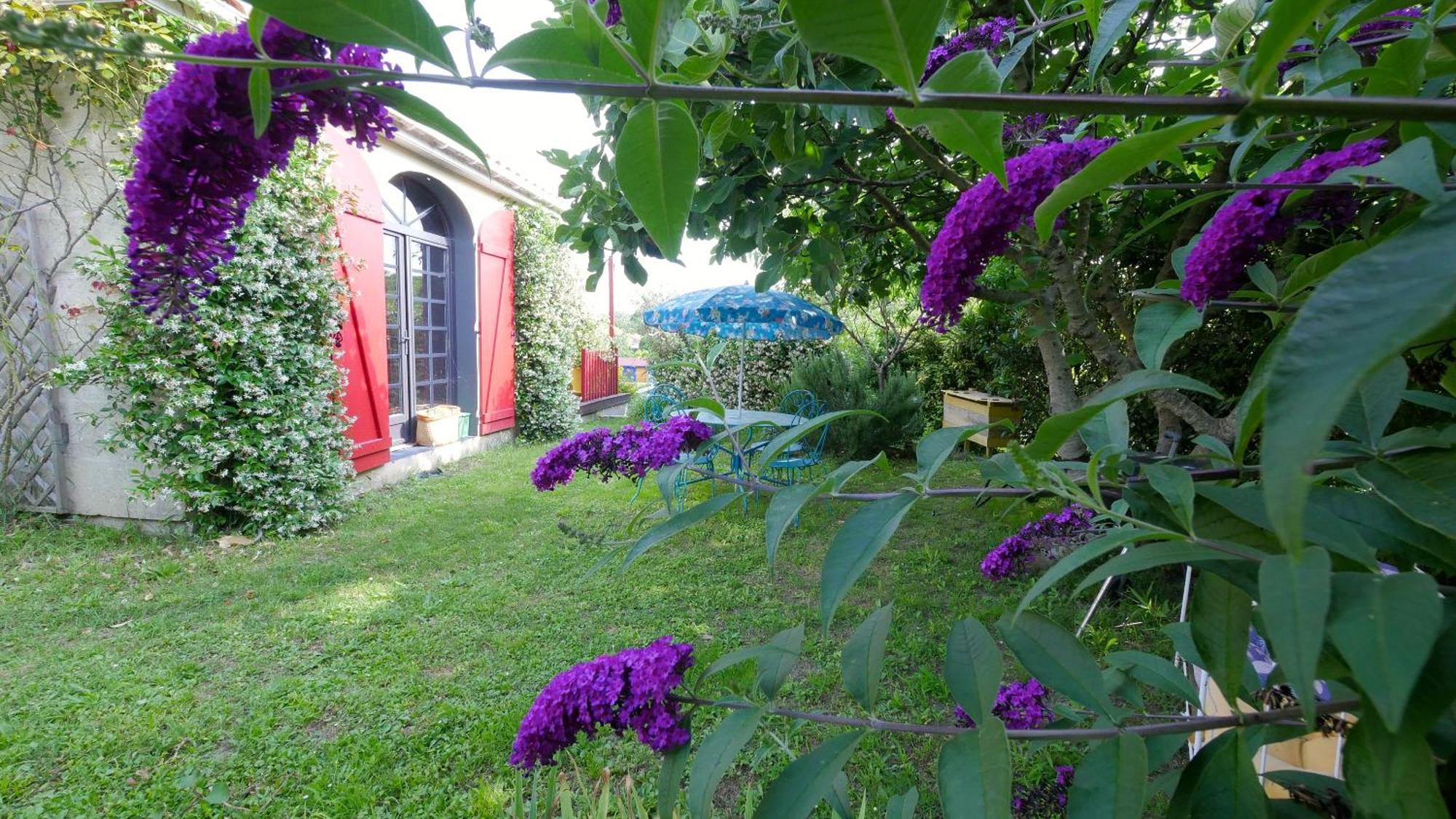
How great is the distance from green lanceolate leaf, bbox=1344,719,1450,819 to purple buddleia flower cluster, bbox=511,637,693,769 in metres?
0.63

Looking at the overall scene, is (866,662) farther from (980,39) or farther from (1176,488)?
(980,39)

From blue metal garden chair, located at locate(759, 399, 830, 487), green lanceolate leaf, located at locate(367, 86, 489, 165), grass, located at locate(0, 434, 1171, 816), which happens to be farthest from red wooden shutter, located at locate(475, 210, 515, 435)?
green lanceolate leaf, located at locate(367, 86, 489, 165)

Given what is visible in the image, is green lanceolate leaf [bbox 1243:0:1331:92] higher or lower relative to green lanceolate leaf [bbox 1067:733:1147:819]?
higher

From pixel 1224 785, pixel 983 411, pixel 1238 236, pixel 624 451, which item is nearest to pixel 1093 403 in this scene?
pixel 1224 785

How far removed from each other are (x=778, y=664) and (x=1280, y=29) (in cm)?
71

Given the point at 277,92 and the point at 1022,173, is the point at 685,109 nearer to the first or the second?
the point at 277,92

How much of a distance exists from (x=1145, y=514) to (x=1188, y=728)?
181mm

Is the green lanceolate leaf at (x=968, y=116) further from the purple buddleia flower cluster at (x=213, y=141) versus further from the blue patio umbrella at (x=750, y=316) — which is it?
the blue patio umbrella at (x=750, y=316)

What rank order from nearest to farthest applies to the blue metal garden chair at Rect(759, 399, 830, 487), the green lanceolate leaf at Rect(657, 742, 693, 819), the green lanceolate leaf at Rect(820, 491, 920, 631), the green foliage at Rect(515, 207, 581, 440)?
the green lanceolate leaf at Rect(820, 491, 920, 631), the green lanceolate leaf at Rect(657, 742, 693, 819), the blue metal garden chair at Rect(759, 399, 830, 487), the green foliage at Rect(515, 207, 581, 440)

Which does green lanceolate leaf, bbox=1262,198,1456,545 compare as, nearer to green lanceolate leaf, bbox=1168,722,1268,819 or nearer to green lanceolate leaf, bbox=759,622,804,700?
green lanceolate leaf, bbox=1168,722,1268,819

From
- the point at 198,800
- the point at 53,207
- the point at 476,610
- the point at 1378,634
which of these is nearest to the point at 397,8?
the point at 1378,634

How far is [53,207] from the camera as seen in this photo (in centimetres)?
379

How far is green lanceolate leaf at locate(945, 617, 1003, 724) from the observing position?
595mm

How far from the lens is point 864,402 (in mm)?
6672
